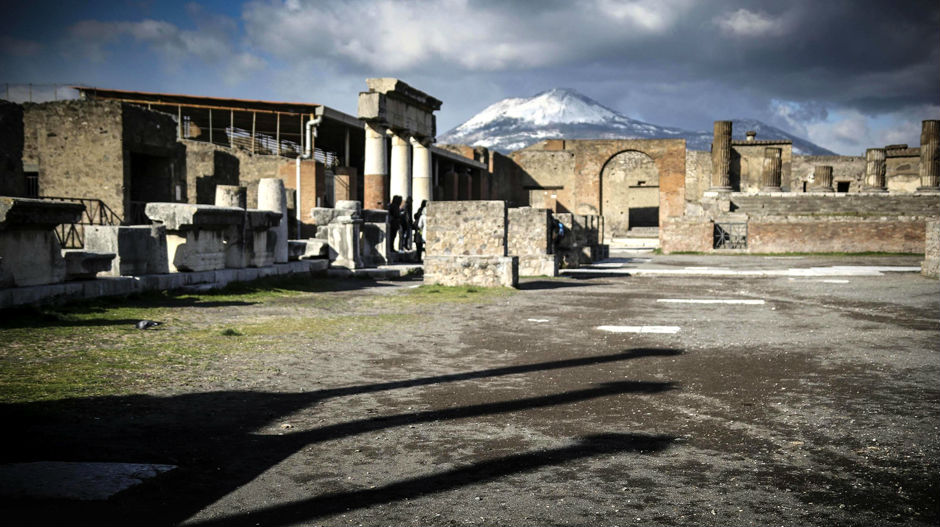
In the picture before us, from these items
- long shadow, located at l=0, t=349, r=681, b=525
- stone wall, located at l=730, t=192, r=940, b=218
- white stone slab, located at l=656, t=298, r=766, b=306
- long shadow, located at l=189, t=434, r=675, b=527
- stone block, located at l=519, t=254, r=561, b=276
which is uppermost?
stone wall, located at l=730, t=192, r=940, b=218

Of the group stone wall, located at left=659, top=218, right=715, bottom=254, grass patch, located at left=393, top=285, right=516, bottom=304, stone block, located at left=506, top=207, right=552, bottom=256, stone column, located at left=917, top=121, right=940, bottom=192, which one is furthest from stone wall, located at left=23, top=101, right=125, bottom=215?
stone column, located at left=917, top=121, right=940, bottom=192

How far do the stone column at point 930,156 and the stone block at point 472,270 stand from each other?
32.7 metres

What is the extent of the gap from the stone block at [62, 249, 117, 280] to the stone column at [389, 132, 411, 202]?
12.9m

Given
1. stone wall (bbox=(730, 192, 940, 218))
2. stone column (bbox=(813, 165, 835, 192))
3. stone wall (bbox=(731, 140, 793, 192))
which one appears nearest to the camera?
stone wall (bbox=(730, 192, 940, 218))

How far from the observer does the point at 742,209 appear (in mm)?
34125

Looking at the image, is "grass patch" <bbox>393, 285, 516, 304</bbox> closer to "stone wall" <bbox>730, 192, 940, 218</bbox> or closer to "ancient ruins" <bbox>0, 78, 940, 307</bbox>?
"ancient ruins" <bbox>0, 78, 940, 307</bbox>

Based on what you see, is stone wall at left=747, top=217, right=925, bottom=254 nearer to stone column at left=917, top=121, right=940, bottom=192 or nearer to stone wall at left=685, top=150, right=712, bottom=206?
stone column at left=917, top=121, right=940, bottom=192

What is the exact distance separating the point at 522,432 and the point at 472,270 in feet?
28.8

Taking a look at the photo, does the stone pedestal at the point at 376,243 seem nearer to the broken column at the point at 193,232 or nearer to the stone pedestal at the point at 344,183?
the broken column at the point at 193,232

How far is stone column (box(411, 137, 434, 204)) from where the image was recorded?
893 inches

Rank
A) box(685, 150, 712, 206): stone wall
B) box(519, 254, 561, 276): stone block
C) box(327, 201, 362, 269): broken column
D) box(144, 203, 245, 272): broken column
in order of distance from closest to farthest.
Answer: box(144, 203, 245, 272): broken column, box(327, 201, 362, 269): broken column, box(519, 254, 561, 276): stone block, box(685, 150, 712, 206): stone wall

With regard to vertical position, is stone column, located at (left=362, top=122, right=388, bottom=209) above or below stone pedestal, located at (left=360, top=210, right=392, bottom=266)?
above

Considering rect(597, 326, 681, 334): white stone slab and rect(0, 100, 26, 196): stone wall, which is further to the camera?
rect(0, 100, 26, 196): stone wall

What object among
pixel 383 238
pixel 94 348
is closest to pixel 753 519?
pixel 94 348
